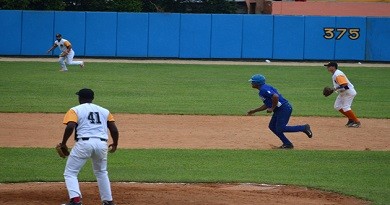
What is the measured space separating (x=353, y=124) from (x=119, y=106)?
24.8 feet

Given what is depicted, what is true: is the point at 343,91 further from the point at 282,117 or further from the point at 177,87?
the point at 177,87

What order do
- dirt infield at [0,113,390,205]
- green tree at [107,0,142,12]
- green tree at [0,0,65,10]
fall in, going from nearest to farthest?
dirt infield at [0,113,390,205], green tree at [0,0,65,10], green tree at [107,0,142,12]

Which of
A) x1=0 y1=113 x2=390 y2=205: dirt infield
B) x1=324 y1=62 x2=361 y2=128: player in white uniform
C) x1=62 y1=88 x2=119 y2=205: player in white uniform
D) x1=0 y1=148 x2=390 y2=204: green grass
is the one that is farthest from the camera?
x1=324 y1=62 x2=361 y2=128: player in white uniform

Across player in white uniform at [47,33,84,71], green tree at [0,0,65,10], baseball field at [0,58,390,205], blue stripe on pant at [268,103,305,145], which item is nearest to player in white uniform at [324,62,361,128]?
baseball field at [0,58,390,205]

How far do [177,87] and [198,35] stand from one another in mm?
14589

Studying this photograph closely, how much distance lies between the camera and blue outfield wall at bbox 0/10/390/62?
4809cm

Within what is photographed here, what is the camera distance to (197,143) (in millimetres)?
20656

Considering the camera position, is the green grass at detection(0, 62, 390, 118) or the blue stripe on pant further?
the green grass at detection(0, 62, 390, 118)

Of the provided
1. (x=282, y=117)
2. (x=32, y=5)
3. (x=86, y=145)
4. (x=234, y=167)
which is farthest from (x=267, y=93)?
(x=32, y=5)

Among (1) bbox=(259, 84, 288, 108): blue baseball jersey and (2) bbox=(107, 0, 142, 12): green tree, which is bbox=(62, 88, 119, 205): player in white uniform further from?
(2) bbox=(107, 0, 142, 12): green tree

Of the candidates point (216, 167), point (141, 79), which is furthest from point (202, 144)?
point (141, 79)

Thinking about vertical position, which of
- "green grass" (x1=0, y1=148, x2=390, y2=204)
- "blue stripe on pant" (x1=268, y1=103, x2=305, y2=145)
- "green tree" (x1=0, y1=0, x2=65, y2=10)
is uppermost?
"green tree" (x1=0, y1=0, x2=65, y2=10)

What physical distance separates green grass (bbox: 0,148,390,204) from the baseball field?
2 centimetres

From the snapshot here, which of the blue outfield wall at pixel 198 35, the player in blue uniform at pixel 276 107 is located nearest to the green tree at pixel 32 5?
the blue outfield wall at pixel 198 35
